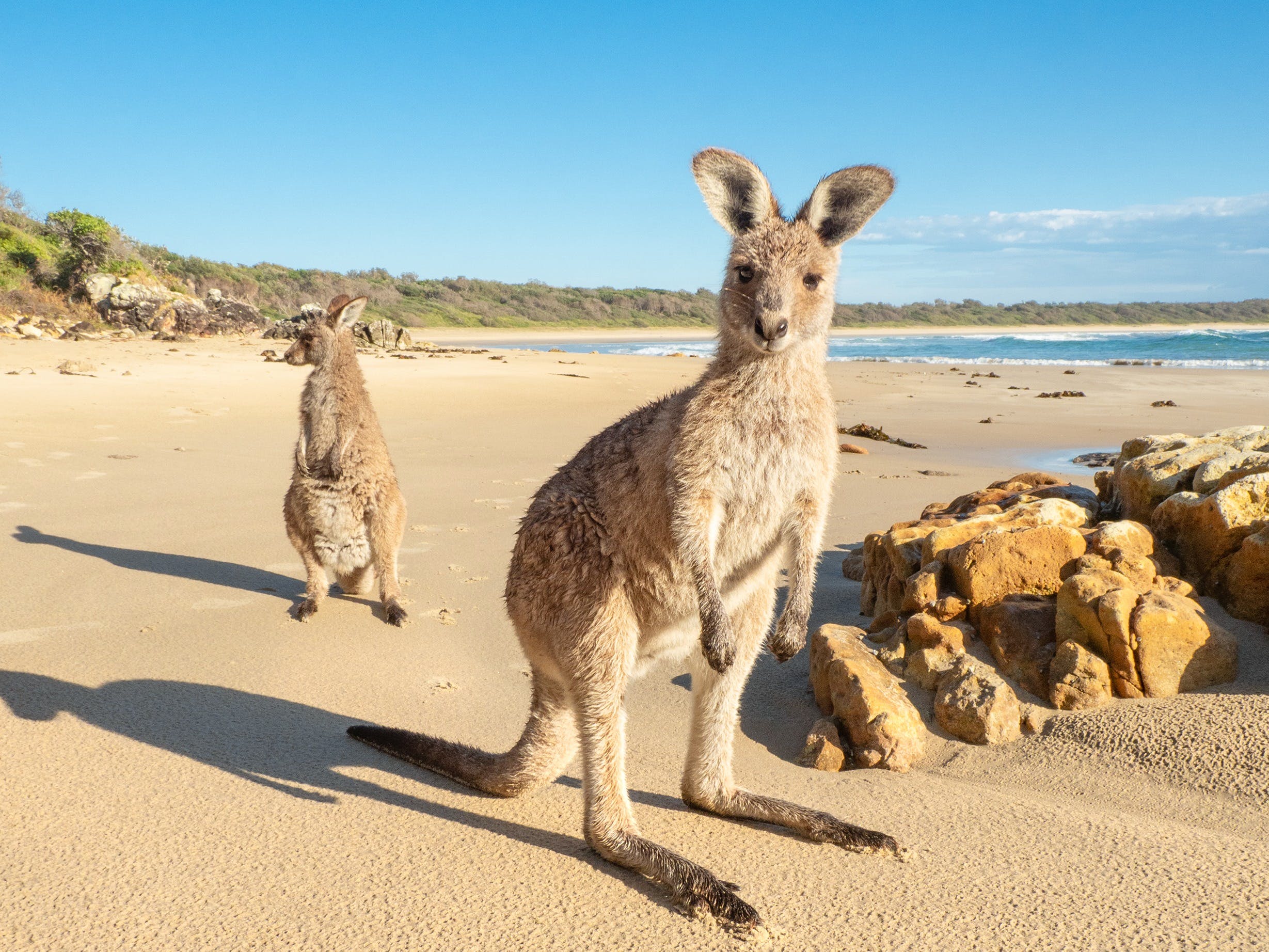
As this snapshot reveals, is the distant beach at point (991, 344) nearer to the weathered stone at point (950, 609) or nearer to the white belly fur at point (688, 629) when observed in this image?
the weathered stone at point (950, 609)

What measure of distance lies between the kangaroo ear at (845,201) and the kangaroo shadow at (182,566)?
11.8 ft

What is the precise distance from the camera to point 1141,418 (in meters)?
13.3

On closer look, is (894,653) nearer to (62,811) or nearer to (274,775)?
(274,775)

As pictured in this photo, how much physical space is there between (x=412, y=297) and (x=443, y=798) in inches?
1978

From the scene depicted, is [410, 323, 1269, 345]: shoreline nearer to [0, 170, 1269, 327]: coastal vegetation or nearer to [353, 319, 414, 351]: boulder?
[0, 170, 1269, 327]: coastal vegetation

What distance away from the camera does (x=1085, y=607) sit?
3.29 metres

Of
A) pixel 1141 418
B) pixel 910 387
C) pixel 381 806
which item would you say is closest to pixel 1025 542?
pixel 381 806

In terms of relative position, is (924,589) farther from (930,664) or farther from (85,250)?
(85,250)

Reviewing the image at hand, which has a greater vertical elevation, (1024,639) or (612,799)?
(1024,639)

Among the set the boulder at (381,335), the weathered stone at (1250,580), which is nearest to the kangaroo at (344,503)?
the weathered stone at (1250,580)

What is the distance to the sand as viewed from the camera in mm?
2205

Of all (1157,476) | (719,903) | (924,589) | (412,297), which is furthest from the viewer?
(412,297)

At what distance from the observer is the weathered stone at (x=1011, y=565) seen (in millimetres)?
3691

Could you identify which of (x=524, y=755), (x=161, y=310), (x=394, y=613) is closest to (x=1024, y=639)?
(x=524, y=755)
